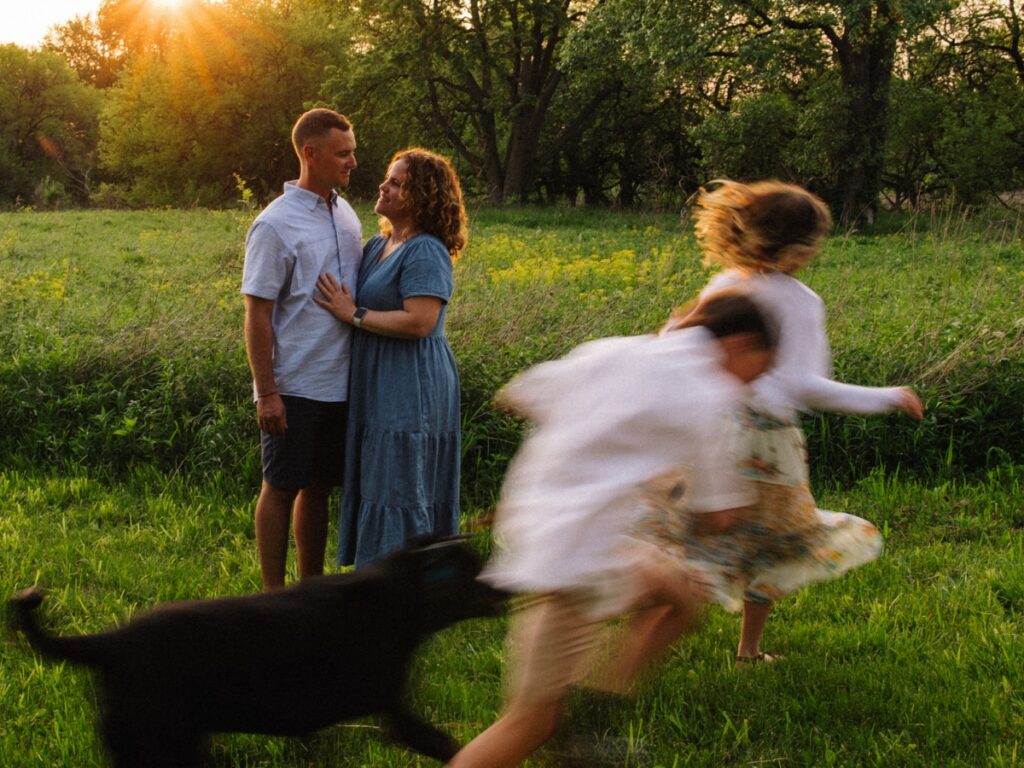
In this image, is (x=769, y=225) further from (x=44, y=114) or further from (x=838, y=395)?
(x=44, y=114)

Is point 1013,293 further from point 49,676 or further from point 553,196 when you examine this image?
point 553,196

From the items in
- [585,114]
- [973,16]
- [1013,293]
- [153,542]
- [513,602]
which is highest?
[973,16]

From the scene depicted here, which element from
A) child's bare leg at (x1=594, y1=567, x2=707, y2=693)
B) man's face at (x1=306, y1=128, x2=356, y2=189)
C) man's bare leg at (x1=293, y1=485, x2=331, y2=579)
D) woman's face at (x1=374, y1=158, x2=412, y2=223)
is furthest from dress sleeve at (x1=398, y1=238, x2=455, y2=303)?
child's bare leg at (x1=594, y1=567, x2=707, y2=693)

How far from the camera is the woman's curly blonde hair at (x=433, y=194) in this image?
12.2ft

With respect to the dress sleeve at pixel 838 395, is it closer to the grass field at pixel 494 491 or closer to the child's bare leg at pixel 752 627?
the child's bare leg at pixel 752 627

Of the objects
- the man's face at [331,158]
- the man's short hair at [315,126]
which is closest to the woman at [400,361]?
the man's face at [331,158]

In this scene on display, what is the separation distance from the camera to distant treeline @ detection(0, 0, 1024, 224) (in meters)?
23.3

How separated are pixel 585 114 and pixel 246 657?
110 ft

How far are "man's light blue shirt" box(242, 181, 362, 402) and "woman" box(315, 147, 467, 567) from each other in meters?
0.06

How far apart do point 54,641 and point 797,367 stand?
89.5 inches

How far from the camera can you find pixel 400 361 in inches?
147

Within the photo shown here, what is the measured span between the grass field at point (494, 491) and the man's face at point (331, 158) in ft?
5.97

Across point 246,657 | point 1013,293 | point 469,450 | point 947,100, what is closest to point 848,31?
point 947,100

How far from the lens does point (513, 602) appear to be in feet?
9.05
